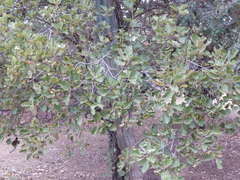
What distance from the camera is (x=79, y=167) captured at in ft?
17.1

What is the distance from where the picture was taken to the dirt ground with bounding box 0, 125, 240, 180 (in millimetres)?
4672

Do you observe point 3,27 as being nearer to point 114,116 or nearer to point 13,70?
point 13,70

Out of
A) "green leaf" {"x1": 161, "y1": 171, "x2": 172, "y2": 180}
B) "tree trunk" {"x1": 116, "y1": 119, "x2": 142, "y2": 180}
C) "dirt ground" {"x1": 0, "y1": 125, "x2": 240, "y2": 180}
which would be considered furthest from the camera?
"dirt ground" {"x1": 0, "y1": 125, "x2": 240, "y2": 180}

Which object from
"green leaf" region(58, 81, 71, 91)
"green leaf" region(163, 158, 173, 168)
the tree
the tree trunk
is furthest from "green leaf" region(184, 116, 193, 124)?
the tree trunk

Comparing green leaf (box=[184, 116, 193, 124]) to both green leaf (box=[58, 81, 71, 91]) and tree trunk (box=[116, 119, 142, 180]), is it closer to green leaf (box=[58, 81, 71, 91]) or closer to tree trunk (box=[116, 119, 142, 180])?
green leaf (box=[58, 81, 71, 91])

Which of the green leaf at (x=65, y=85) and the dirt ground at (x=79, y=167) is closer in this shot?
the green leaf at (x=65, y=85)

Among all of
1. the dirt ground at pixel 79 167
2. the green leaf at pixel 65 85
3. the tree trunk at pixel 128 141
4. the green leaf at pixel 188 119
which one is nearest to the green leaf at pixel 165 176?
the green leaf at pixel 188 119

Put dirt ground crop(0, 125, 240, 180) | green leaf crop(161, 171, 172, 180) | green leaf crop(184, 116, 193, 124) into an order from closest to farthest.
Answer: green leaf crop(161, 171, 172, 180) → green leaf crop(184, 116, 193, 124) → dirt ground crop(0, 125, 240, 180)

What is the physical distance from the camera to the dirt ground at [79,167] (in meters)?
4.67

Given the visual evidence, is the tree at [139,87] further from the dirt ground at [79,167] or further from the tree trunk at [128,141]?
the dirt ground at [79,167]

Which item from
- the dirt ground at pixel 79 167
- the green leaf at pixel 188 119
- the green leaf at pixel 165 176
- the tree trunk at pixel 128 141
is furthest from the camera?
the dirt ground at pixel 79 167

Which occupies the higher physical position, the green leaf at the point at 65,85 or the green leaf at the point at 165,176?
the green leaf at the point at 65,85

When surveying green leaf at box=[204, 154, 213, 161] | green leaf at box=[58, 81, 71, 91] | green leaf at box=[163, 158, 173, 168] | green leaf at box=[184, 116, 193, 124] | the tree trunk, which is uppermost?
green leaf at box=[58, 81, 71, 91]

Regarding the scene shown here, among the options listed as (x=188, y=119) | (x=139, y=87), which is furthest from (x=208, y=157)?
(x=139, y=87)
